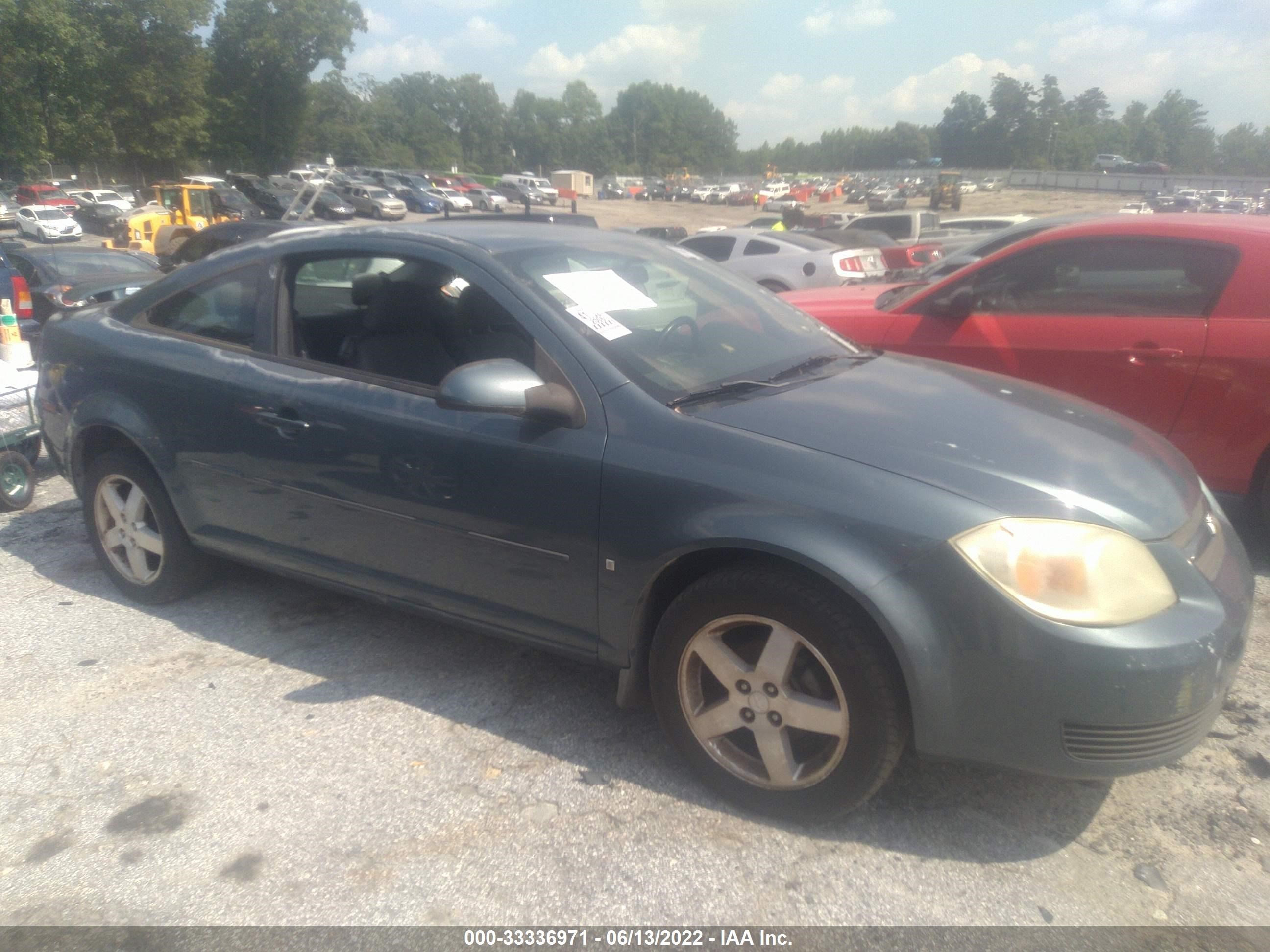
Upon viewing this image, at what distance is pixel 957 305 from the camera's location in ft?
16.5

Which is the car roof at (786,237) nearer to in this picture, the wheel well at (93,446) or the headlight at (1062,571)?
the wheel well at (93,446)

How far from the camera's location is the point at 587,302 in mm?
3102

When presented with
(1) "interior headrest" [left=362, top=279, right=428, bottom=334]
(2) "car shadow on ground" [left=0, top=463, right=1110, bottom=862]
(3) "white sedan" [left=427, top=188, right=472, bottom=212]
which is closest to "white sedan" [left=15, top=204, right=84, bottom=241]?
(3) "white sedan" [left=427, top=188, right=472, bottom=212]

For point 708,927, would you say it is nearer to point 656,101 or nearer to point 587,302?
point 587,302

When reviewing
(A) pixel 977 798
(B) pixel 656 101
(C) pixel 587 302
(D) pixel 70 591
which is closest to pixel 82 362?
(D) pixel 70 591

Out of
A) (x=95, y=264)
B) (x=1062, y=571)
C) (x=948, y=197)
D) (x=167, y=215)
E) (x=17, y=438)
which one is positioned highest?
(x=948, y=197)

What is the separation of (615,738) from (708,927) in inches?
34.7

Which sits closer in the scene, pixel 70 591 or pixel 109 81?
pixel 70 591

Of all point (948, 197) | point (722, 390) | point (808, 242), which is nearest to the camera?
point (722, 390)

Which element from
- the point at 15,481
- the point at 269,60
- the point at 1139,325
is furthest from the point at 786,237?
the point at 269,60

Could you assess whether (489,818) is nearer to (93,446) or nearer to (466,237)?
(466,237)

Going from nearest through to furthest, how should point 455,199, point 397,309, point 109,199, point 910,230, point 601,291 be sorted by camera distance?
point 601,291
point 397,309
point 910,230
point 109,199
point 455,199

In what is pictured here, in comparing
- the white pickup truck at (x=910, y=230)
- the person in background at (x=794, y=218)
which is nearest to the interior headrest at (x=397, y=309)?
the white pickup truck at (x=910, y=230)

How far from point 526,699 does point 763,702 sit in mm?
1090
